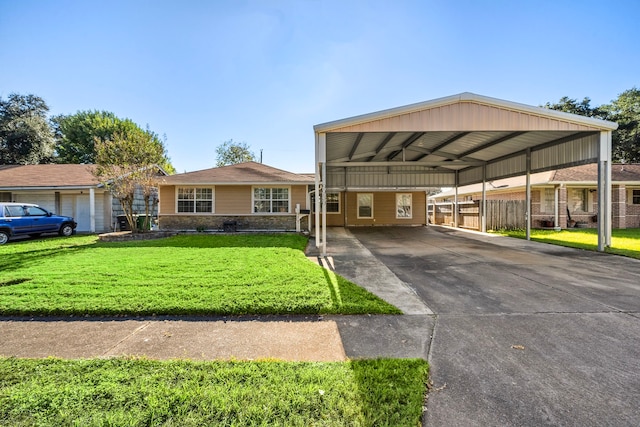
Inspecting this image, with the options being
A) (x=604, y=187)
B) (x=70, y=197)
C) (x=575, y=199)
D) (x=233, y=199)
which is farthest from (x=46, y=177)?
Result: (x=575, y=199)

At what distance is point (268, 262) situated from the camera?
6656 mm

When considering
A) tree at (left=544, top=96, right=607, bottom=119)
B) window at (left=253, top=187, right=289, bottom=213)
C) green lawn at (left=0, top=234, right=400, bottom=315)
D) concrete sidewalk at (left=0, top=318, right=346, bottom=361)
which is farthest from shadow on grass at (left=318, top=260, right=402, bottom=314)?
tree at (left=544, top=96, right=607, bottom=119)

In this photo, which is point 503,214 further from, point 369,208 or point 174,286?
point 174,286

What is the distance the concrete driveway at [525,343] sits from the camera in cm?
201

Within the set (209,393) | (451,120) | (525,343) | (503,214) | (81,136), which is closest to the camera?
(209,393)

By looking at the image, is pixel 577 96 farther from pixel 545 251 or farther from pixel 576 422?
pixel 576 422

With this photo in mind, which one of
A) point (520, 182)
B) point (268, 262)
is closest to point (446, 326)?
point (268, 262)

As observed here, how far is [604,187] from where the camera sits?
8.69 m

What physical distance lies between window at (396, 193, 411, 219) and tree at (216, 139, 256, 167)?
26.7m

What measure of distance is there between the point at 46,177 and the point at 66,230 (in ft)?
15.4

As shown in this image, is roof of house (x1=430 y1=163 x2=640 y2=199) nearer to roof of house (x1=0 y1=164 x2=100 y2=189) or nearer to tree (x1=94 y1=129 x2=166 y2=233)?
tree (x1=94 y1=129 x2=166 y2=233)

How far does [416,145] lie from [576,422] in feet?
40.8

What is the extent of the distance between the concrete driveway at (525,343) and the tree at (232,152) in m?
37.6

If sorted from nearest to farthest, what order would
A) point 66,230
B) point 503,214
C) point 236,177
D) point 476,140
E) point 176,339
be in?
point 176,339, point 476,140, point 66,230, point 236,177, point 503,214
